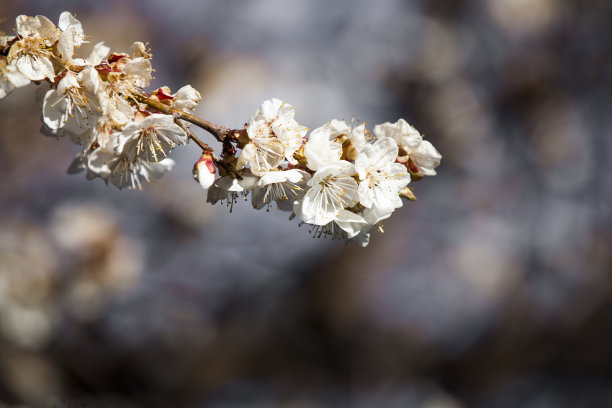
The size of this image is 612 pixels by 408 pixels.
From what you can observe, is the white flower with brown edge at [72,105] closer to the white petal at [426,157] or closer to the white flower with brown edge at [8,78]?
the white flower with brown edge at [8,78]

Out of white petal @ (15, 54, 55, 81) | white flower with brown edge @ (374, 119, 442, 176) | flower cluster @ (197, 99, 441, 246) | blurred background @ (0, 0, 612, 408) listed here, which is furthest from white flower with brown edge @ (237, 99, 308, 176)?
blurred background @ (0, 0, 612, 408)

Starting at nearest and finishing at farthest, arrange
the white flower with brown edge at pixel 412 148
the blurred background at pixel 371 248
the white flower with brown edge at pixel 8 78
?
1. the white flower with brown edge at pixel 8 78
2. the white flower with brown edge at pixel 412 148
3. the blurred background at pixel 371 248

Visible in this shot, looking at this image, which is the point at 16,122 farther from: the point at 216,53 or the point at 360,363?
the point at 360,363

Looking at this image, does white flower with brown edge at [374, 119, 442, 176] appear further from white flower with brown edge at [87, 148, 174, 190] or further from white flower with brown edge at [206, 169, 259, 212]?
white flower with brown edge at [87, 148, 174, 190]

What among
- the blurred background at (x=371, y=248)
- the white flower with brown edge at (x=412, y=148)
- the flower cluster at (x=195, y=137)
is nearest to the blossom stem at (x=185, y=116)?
the flower cluster at (x=195, y=137)

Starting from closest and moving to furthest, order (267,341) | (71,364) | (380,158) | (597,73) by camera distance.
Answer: (380,158)
(71,364)
(267,341)
(597,73)

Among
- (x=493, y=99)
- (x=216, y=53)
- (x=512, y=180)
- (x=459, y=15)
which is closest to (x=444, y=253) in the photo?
(x=512, y=180)

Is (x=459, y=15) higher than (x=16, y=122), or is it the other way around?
(x=459, y=15)
